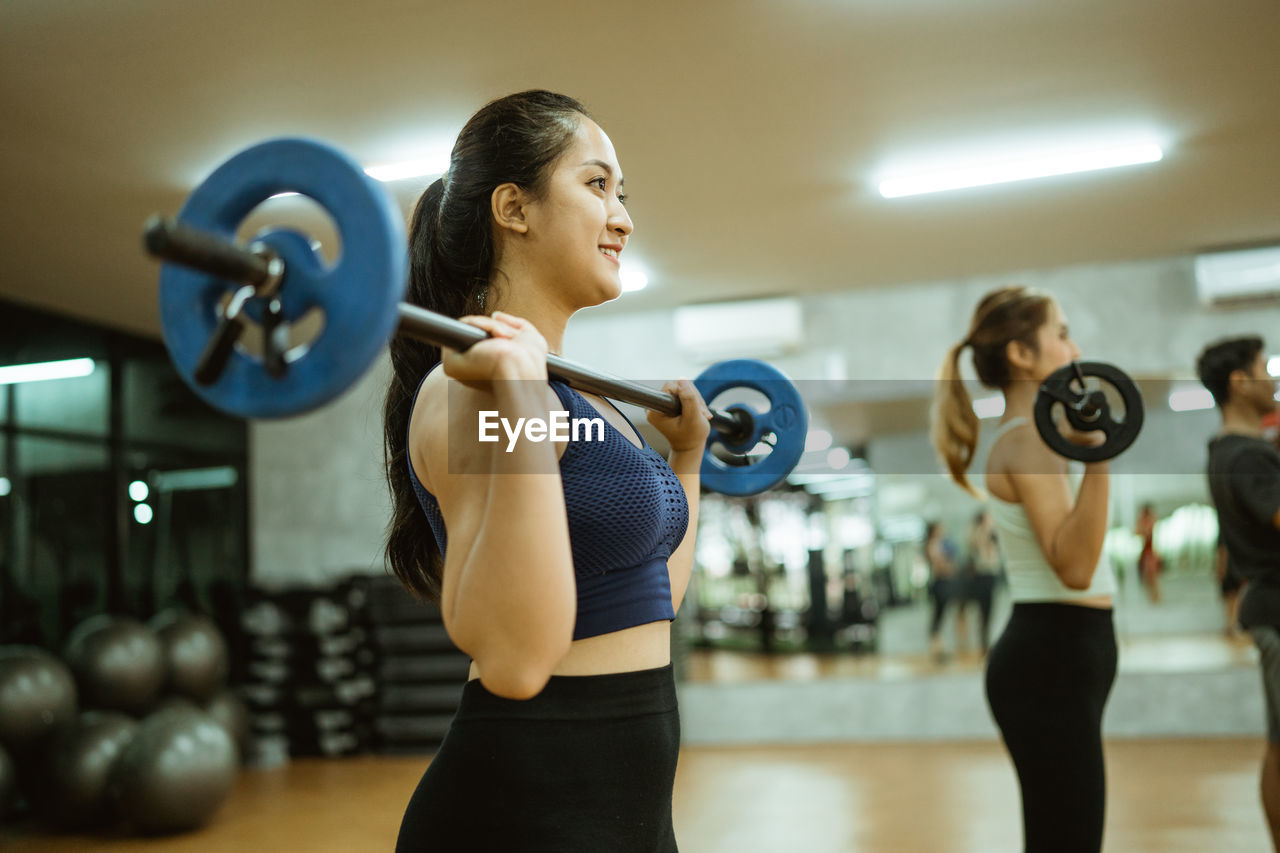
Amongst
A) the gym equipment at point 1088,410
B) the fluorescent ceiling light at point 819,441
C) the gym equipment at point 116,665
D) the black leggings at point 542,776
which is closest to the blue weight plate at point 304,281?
the black leggings at point 542,776

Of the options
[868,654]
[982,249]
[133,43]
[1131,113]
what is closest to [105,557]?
[133,43]

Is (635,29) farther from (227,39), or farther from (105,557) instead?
(105,557)

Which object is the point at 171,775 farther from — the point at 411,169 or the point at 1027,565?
the point at 1027,565

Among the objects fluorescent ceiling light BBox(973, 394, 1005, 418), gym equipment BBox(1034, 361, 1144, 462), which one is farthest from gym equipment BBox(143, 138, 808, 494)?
fluorescent ceiling light BBox(973, 394, 1005, 418)

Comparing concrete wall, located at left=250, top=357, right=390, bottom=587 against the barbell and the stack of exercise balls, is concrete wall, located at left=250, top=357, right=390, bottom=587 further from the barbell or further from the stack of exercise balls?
the barbell

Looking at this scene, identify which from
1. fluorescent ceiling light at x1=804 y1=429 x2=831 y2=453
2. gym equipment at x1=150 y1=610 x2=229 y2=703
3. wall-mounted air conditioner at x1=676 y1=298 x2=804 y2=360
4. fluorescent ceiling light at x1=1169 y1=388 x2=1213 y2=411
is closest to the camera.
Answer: gym equipment at x1=150 y1=610 x2=229 y2=703

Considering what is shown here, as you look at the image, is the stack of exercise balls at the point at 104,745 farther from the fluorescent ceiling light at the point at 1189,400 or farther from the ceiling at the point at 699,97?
the fluorescent ceiling light at the point at 1189,400

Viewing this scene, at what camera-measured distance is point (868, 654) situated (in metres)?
6.68

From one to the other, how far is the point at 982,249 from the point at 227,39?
4.03 m

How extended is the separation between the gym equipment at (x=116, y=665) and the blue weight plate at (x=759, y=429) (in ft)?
13.8

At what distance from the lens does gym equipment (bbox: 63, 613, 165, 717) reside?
490cm

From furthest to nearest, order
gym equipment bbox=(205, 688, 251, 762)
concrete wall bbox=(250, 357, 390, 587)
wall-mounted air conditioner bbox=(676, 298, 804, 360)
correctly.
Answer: concrete wall bbox=(250, 357, 390, 587) → wall-mounted air conditioner bbox=(676, 298, 804, 360) → gym equipment bbox=(205, 688, 251, 762)

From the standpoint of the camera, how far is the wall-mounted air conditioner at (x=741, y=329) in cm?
625

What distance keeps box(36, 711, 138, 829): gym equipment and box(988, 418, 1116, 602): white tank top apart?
4.08 meters
